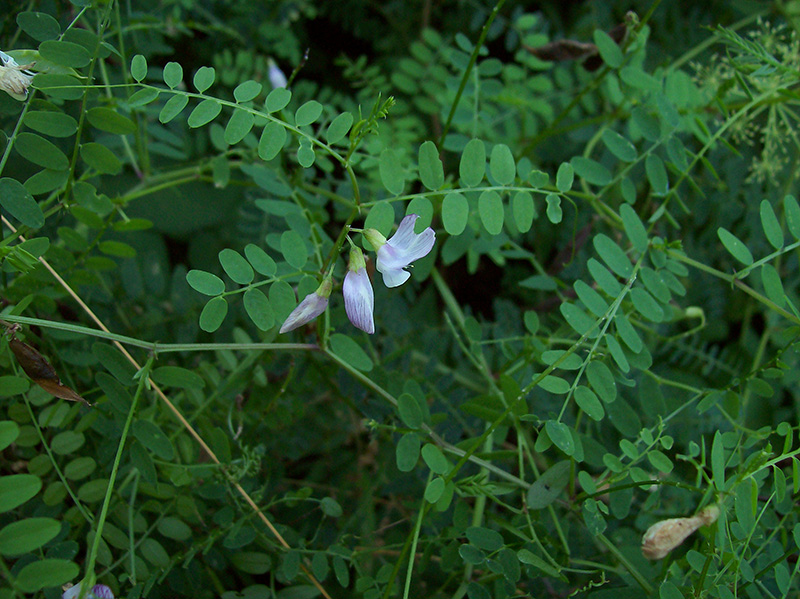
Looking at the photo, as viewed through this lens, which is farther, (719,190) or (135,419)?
(719,190)

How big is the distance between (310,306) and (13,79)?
439 millimetres

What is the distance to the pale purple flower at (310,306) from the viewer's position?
26.0 inches

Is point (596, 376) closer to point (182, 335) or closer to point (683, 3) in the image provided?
point (182, 335)

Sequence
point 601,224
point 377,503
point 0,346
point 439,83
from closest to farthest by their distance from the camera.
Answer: point 0,346 < point 377,503 < point 601,224 < point 439,83

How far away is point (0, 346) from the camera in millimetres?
701

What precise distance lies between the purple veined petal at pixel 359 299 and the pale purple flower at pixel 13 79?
1.47 feet

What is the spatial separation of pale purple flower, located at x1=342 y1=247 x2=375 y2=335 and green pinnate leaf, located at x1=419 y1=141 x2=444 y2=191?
15cm

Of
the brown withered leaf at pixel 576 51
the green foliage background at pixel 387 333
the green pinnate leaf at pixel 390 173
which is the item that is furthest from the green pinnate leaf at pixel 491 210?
the brown withered leaf at pixel 576 51

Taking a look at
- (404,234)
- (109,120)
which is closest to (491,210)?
(404,234)

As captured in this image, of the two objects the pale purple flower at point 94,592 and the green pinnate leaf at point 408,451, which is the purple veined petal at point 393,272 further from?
the pale purple flower at point 94,592

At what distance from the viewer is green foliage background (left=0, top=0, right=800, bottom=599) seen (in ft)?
2.43

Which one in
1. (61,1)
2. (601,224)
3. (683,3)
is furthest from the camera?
(683,3)

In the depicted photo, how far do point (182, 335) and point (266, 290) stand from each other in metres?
0.28

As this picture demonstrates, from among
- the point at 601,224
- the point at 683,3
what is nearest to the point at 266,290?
the point at 601,224
